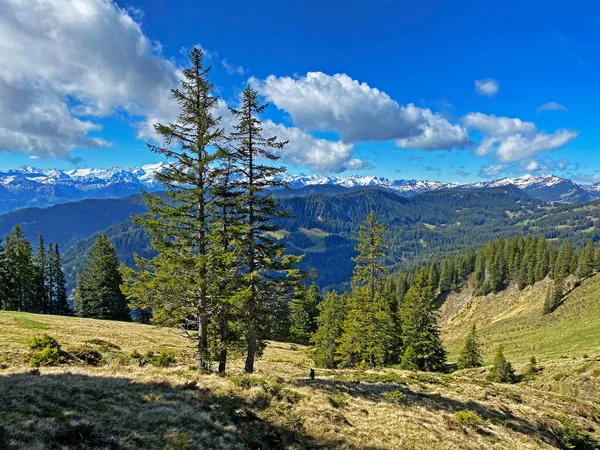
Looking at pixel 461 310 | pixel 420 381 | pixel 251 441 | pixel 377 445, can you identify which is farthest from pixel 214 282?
pixel 461 310

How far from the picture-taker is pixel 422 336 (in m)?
42.7

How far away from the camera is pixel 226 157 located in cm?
1791

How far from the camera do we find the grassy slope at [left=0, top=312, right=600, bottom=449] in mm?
9352

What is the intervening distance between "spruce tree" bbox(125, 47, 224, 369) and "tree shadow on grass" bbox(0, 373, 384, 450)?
4.39m

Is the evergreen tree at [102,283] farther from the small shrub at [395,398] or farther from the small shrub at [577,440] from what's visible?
the small shrub at [577,440]

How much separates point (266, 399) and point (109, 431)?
6975 mm

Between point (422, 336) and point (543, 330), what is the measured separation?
179 feet

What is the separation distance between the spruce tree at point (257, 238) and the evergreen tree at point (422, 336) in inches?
1131

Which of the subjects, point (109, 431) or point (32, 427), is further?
point (109, 431)

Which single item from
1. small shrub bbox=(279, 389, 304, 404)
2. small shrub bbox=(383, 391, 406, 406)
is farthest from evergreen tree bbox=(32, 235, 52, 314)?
small shrub bbox=(383, 391, 406, 406)

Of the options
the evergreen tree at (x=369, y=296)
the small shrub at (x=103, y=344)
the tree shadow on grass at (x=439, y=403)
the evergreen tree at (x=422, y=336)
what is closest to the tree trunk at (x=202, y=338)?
the tree shadow on grass at (x=439, y=403)

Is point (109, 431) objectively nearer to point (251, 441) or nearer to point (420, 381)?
point (251, 441)

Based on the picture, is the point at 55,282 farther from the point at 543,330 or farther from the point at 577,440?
Result: the point at 543,330

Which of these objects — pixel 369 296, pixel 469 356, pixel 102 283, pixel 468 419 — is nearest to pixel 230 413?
pixel 468 419
